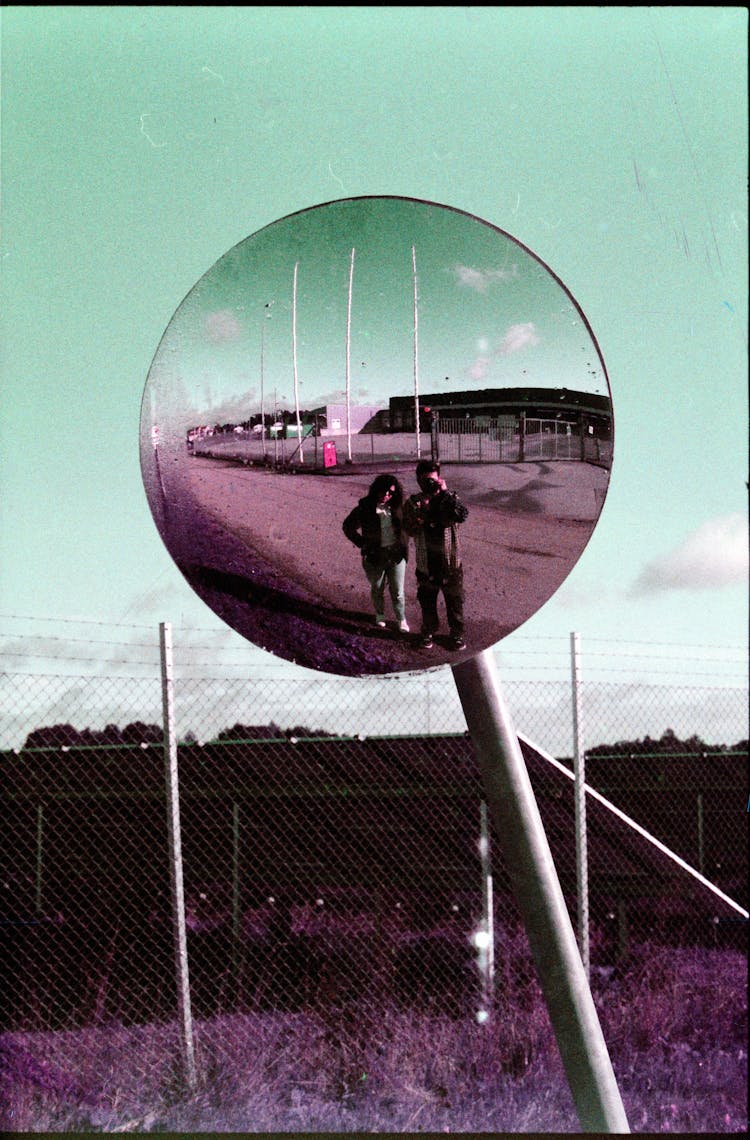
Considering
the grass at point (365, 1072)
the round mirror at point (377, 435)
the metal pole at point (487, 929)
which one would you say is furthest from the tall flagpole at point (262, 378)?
the metal pole at point (487, 929)

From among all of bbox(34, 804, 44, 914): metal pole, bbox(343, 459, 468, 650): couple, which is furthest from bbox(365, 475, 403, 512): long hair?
bbox(34, 804, 44, 914): metal pole

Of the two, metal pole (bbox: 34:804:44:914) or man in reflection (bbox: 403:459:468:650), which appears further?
metal pole (bbox: 34:804:44:914)

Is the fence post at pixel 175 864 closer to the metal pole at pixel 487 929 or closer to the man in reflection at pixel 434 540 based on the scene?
the metal pole at pixel 487 929

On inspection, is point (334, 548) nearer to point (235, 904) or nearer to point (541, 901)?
point (541, 901)

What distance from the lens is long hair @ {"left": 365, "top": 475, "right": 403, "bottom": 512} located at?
140cm

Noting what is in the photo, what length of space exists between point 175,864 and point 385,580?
397 centimetres

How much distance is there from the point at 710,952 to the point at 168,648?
Answer: 3756mm

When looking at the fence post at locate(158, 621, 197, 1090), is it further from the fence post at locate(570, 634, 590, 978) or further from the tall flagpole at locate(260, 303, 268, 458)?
the tall flagpole at locate(260, 303, 268, 458)

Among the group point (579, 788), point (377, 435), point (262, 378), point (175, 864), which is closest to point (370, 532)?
point (377, 435)

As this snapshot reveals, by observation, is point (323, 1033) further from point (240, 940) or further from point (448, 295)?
point (448, 295)

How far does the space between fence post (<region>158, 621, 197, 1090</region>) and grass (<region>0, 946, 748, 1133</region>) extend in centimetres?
9

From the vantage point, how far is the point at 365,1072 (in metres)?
4.81

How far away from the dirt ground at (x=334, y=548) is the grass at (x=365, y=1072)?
352cm

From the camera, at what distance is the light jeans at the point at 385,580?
1.42 meters
